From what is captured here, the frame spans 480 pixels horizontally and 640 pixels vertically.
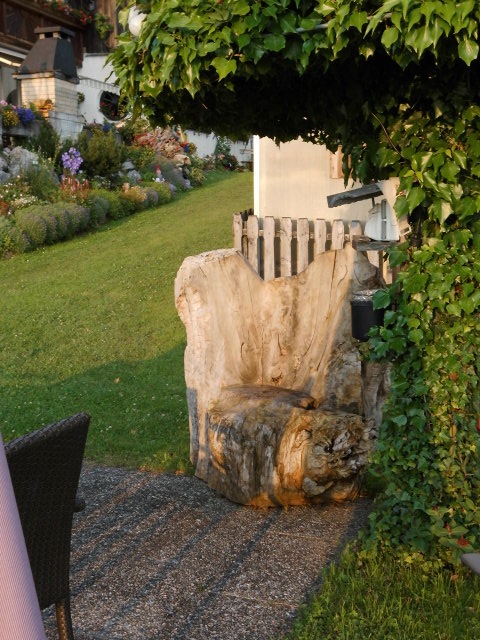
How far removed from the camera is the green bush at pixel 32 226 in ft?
49.4

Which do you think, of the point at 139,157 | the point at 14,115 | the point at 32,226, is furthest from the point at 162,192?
the point at 32,226

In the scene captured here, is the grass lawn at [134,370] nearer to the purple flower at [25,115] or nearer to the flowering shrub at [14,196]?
the flowering shrub at [14,196]

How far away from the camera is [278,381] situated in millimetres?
6219

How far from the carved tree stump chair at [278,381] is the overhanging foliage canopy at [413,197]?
74 cm

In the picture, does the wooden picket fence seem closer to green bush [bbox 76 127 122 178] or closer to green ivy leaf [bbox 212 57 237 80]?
green ivy leaf [bbox 212 57 237 80]

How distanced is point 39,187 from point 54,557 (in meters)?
14.9

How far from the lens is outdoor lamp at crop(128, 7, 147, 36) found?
3799mm

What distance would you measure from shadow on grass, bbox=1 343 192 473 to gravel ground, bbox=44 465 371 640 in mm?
708

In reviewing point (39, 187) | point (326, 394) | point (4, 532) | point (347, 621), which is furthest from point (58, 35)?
point (4, 532)

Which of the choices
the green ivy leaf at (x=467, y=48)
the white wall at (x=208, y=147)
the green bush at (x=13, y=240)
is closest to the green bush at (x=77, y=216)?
the green bush at (x=13, y=240)

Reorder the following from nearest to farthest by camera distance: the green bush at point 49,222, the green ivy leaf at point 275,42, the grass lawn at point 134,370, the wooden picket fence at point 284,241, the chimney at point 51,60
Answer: the green ivy leaf at point 275,42, the grass lawn at point 134,370, the wooden picket fence at point 284,241, the green bush at point 49,222, the chimney at point 51,60

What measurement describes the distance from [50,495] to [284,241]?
8.16 metres

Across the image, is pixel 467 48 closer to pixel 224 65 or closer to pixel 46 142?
pixel 224 65

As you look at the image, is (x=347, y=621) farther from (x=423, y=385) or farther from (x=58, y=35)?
(x=58, y=35)
